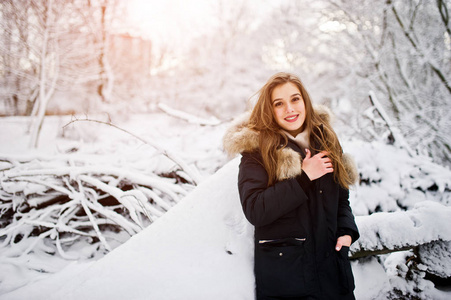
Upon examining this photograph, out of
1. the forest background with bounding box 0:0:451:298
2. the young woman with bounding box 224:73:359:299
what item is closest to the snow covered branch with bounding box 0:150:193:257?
the forest background with bounding box 0:0:451:298

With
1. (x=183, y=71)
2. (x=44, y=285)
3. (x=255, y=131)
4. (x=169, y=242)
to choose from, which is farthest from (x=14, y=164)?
(x=183, y=71)

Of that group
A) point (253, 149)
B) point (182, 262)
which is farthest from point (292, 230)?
point (182, 262)

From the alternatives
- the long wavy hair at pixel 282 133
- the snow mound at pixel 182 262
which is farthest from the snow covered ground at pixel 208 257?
the long wavy hair at pixel 282 133

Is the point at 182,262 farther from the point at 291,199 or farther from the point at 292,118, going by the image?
the point at 292,118

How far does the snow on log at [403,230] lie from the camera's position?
1.75 meters

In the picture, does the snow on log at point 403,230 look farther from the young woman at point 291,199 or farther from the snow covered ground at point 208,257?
the young woman at point 291,199

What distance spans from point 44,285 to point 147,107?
15731 mm

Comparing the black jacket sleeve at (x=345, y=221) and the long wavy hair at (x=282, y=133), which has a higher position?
the long wavy hair at (x=282, y=133)

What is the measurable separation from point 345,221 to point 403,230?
71 centimetres

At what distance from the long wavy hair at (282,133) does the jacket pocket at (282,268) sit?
46cm

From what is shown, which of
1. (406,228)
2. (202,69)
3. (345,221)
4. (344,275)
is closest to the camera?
(344,275)

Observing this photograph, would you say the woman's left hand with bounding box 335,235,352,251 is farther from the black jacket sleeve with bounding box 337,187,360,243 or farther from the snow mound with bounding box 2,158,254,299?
the snow mound with bounding box 2,158,254,299

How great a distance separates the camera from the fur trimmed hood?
1.28 metres

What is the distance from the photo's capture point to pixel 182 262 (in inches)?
53.2
